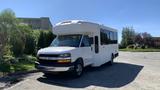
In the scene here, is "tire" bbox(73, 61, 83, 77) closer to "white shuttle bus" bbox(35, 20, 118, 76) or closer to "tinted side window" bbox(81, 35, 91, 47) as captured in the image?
"white shuttle bus" bbox(35, 20, 118, 76)

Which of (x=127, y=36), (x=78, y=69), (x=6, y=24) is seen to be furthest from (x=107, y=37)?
(x=127, y=36)

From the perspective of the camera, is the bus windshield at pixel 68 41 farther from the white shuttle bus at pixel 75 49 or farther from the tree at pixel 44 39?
the tree at pixel 44 39

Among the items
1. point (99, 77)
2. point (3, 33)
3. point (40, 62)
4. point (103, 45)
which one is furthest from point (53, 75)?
point (3, 33)

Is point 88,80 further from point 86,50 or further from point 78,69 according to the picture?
point 86,50

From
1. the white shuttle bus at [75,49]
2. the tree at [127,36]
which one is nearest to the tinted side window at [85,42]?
the white shuttle bus at [75,49]

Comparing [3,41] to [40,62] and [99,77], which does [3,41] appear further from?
[99,77]

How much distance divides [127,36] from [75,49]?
179 feet

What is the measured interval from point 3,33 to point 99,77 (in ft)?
24.7

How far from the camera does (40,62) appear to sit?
1262 centimetres

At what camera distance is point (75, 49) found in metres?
12.7

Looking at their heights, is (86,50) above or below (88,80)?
above

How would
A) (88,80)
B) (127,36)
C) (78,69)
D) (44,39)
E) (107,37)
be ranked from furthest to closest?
1. (127,36)
2. (44,39)
3. (107,37)
4. (78,69)
5. (88,80)

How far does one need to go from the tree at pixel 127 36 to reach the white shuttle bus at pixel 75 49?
153ft

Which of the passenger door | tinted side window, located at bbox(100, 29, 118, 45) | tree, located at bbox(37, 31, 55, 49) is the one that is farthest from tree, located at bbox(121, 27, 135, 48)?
the passenger door
